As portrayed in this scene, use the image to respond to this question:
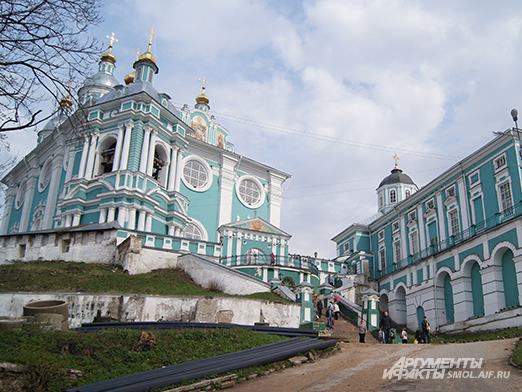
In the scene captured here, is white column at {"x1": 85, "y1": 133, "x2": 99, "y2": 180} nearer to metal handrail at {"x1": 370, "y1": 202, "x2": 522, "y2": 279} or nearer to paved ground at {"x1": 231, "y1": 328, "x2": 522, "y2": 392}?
metal handrail at {"x1": 370, "y1": 202, "x2": 522, "y2": 279}

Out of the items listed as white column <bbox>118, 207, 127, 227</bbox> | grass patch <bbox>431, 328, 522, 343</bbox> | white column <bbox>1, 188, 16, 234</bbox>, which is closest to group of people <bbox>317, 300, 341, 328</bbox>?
grass patch <bbox>431, 328, 522, 343</bbox>

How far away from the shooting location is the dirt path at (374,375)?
27.0 feet

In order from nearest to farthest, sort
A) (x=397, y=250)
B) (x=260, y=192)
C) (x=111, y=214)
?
A: (x=111, y=214)
(x=397, y=250)
(x=260, y=192)

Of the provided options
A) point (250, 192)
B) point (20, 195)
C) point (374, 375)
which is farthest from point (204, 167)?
point (374, 375)

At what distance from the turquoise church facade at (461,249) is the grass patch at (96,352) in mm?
13519

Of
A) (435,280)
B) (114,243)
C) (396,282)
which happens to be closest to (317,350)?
(114,243)

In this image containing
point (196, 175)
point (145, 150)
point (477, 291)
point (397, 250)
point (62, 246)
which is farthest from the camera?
point (196, 175)

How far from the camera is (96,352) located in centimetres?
1007

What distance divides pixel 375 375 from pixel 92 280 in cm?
1414

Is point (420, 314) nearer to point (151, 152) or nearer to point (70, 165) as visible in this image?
point (151, 152)

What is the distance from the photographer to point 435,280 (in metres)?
27.3

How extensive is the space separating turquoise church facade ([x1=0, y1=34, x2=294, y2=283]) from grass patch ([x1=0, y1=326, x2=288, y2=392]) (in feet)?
44.7

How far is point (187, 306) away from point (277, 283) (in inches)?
341

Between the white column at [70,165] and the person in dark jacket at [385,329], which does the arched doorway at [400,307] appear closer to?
the person in dark jacket at [385,329]
